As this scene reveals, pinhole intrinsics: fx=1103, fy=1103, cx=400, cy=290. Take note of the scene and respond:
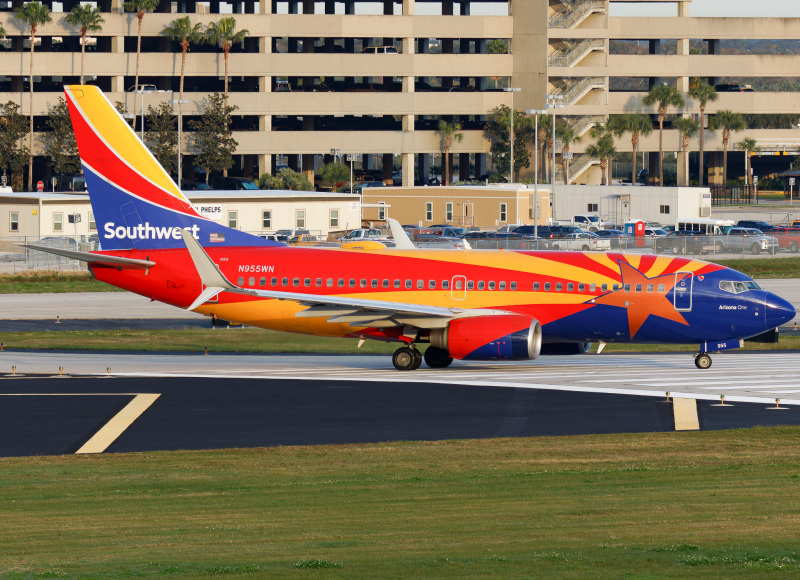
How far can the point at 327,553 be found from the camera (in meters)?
17.3

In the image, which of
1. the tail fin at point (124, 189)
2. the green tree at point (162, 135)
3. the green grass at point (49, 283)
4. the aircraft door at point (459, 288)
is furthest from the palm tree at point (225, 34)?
the aircraft door at point (459, 288)

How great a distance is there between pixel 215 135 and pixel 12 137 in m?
26.8

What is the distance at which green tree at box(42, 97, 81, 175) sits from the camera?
14612 cm

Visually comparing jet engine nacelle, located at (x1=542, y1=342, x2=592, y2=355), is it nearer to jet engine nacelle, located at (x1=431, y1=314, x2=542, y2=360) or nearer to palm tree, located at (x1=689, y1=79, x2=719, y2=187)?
jet engine nacelle, located at (x1=431, y1=314, x2=542, y2=360)

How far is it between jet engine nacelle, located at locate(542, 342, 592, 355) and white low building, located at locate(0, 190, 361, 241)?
5427cm

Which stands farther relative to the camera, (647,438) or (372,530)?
(647,438)

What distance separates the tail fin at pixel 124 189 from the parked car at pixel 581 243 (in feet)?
189

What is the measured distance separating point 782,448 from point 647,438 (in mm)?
3514

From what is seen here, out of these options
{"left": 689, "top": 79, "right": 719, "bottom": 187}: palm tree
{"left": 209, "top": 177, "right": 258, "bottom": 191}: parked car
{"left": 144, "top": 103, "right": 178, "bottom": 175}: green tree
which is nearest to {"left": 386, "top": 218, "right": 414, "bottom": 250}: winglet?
{"left": 209, "top": 177, "right": 258, "bottom": 191}: parked car

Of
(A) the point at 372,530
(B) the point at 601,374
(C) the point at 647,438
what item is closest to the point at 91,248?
(B) the point at 601,374

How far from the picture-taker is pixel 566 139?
15938 cm

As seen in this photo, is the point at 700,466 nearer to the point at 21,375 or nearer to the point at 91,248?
the point at 21,375

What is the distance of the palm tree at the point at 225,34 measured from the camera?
15375cm

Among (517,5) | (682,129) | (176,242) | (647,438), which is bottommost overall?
(647,438)
